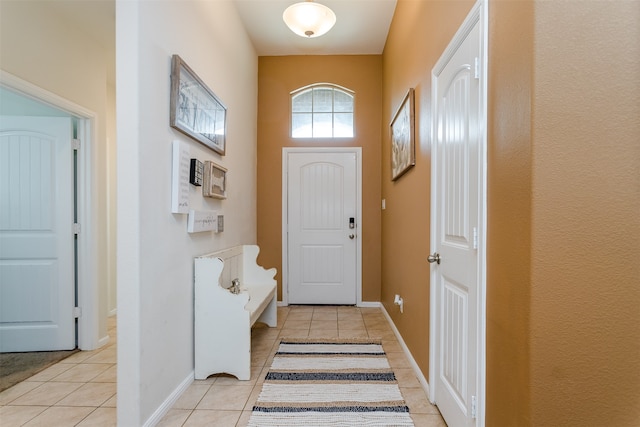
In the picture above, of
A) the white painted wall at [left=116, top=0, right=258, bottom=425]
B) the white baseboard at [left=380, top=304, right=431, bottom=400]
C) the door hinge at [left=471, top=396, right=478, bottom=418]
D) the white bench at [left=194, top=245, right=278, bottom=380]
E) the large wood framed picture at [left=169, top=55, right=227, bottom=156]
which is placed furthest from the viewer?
the white bench at [left=194, top=245, right=278, bottom=380]

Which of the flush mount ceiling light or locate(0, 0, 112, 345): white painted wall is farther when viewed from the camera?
the flush mount ceiling light

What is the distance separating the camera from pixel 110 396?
2115 mm

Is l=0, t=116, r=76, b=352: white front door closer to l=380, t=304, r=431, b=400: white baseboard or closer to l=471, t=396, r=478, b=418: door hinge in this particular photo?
l=380, t=304, r=431, b=400: white baseboard

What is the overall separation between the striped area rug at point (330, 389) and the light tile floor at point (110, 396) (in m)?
0.08

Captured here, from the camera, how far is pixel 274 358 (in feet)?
8.68

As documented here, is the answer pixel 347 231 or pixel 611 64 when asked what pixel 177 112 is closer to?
pixel 611 64

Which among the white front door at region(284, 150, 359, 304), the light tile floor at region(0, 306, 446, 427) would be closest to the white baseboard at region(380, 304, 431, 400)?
the light tile floor at region(0, 306, 446, 427)

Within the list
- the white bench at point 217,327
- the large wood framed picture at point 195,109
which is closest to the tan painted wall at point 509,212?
the white bench at point 217,327

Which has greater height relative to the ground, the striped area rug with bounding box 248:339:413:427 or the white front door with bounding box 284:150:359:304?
the white front door with bounding box 284:150:359:304

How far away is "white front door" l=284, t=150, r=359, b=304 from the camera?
4320 millimetres

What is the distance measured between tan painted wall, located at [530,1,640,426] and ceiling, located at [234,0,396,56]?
2688 mm

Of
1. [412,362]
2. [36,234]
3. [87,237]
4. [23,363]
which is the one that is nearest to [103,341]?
[23,363]

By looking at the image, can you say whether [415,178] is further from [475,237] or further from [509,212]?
[509,212]

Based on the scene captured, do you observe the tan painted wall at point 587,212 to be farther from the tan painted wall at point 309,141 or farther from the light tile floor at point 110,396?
the tan painted wall at point 309,141
